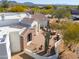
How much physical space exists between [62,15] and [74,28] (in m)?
36.3

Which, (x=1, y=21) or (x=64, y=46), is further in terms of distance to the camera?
(x=1, y=21)

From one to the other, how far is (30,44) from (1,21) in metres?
7.56

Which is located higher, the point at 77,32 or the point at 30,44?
the point at 77,32

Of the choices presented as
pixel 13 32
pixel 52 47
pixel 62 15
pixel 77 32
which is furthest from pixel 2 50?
pixel 62 15

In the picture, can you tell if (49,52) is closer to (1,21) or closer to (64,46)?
(64,46)

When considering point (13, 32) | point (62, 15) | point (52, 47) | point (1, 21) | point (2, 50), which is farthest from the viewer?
point (62, 15)

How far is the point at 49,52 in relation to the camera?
81.3 feet

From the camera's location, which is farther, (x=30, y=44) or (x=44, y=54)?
(x=30, y=44)

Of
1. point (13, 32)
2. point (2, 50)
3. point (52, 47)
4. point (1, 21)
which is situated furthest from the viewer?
point (1, 21)

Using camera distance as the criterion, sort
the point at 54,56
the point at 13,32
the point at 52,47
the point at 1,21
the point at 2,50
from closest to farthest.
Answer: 1. the point at 2,50
2. the point at 54,56
3. the point at 13,32
4. the point at 52,47
5. the point at 1,21

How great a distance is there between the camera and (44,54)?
24359 millimetres

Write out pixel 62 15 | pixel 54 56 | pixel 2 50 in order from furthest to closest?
pixel 62 15 → pixel 54 56 → pixel 2 50

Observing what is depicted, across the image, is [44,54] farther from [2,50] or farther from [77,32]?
[2,50]

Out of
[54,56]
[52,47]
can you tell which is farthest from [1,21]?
[54,56]
